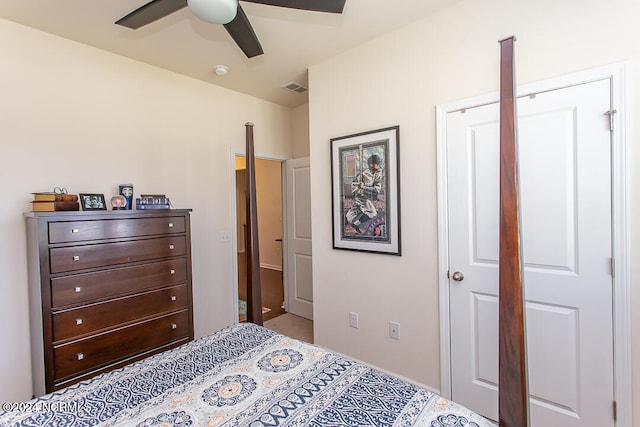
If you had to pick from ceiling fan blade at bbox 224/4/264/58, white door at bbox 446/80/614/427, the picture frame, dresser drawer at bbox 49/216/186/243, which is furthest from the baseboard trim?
ceiling fan blade at bbox 224/4/264/58

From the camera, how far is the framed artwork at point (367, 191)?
2.39m

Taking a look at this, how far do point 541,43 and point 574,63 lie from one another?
214 millimetres

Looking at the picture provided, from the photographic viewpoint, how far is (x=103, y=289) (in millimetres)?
2164

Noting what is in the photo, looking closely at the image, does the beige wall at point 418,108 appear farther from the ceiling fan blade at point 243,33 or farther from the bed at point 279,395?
the ceiling fan blade at point 243,33

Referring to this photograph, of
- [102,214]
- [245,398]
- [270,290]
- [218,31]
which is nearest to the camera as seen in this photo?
[245,398]

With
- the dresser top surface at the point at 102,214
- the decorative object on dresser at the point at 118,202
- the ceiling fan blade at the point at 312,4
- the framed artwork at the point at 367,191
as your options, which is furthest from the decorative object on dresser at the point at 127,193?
the ceiling fan blade at the point at 312,4

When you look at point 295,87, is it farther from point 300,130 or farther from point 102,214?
point 102,214

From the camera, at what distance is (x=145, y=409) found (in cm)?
112

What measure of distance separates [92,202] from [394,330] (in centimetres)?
248

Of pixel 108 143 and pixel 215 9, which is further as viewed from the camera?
pixel 108 143

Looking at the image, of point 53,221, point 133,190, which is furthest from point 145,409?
point 133,190

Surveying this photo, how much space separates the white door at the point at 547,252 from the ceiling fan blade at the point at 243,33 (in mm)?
1323

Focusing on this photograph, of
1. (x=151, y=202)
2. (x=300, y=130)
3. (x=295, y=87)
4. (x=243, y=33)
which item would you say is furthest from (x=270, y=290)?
(x=243, y=33)

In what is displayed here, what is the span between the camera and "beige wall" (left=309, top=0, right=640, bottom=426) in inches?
63.8
